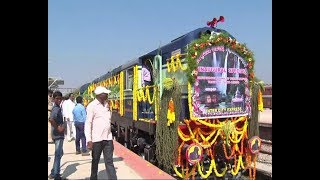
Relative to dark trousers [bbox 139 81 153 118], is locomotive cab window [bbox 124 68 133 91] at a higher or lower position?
higher

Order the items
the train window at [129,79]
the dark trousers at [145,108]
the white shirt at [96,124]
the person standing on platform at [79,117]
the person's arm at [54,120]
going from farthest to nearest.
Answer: the train window at [129,79] → the person standing on platform at [79,117] → the dark trousers at [145,108] → the person's arm at [54,120] → the white shirt at [96,124]

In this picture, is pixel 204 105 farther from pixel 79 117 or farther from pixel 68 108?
pixel 68 108

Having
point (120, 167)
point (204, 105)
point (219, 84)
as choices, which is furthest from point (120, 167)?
point (219, 84)

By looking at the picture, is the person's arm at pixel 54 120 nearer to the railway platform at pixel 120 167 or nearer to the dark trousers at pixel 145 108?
the railway platform at pixel 120 167

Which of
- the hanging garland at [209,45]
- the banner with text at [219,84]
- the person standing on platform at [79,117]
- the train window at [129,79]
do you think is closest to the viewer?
the hanging garland at [209,45]

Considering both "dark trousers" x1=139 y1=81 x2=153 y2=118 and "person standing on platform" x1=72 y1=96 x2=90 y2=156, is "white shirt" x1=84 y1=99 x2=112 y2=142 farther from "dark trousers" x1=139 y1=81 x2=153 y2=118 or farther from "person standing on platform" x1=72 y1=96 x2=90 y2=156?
"person standing on platform" x1=72 y1=96 x2=90 y2=156

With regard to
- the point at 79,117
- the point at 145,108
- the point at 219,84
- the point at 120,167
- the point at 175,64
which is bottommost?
the point at 120,167

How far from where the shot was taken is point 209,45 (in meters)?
6.23

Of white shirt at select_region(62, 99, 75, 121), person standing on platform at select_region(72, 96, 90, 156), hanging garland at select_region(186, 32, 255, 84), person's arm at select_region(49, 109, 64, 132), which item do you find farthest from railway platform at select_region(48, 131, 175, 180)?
hanging garland at select_region(186, 32, 255, 84)

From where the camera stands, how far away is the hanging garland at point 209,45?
19.7 ft

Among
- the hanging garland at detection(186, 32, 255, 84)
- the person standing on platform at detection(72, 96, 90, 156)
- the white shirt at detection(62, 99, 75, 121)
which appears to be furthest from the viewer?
the white shirt at detection(62, 99, 75, 121)

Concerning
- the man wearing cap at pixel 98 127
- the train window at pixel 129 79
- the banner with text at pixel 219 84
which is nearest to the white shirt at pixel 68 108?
the train window at pixel 129 79

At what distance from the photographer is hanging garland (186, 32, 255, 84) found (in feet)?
19.7
